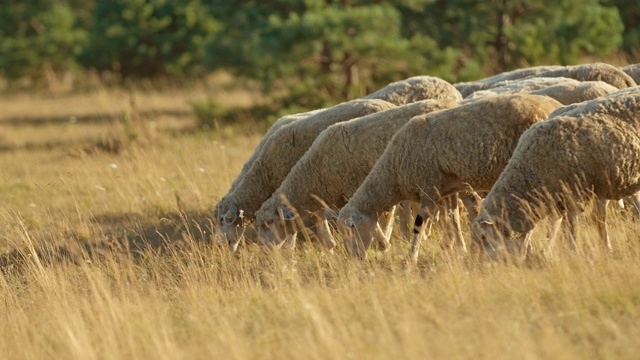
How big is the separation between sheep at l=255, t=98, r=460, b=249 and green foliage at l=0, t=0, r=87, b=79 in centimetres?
2528

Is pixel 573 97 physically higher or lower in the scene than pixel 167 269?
higher

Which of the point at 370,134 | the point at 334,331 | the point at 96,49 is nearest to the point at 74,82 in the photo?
the point at 96,49

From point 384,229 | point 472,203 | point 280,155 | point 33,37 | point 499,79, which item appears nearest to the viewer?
point 472,203

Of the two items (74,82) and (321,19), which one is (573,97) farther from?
(74,82)

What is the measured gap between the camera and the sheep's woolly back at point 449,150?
777 cm

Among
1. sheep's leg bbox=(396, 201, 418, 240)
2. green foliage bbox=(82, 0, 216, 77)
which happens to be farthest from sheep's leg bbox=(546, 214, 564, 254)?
green foliage bbox=(82, 0, 216, 77)

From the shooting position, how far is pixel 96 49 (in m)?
30.1

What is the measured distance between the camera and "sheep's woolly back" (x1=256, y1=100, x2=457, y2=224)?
907 cm

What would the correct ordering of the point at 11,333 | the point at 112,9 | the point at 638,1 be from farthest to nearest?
the point at 112,9, the point at 638,1, the point at 11,333

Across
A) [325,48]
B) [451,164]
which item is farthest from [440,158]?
[325,48]

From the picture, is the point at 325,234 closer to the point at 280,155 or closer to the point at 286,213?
the point at 286,213

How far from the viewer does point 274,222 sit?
952 cm

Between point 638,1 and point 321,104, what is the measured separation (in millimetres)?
7407

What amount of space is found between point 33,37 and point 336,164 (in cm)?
2756
